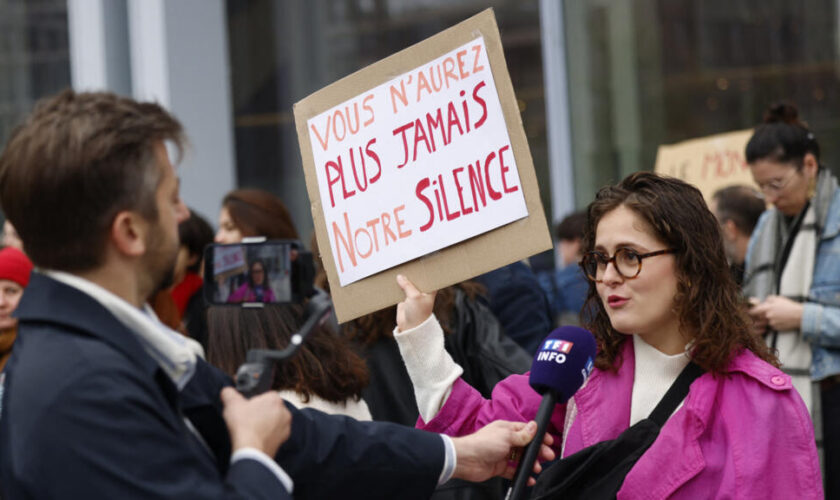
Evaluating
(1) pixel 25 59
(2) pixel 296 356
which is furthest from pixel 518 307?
(1) pixel 25 59

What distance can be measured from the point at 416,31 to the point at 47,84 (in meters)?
3.08

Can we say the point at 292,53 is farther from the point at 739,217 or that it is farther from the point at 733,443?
the point at 733,443

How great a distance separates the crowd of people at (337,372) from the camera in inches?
66.6

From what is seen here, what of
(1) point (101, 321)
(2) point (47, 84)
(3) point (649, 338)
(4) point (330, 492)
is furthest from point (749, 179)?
(2) point (47, 84)

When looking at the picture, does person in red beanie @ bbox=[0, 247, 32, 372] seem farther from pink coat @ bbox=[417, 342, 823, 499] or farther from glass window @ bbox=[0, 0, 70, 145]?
glass window @ bbox=[0, 0, 70, 145]

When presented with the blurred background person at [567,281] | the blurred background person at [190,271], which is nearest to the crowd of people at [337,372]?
the blurred background person at [190,271]

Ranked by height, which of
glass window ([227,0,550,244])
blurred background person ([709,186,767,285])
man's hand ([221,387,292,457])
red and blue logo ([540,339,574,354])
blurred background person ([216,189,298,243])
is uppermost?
glass window ([227,0,550,244])

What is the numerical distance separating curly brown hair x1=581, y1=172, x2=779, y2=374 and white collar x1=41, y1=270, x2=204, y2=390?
3.80 ft

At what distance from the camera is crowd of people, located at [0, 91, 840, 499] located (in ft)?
5.55

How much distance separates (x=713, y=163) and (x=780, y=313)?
2.03m

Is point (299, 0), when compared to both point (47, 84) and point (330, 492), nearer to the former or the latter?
point (47, 84)

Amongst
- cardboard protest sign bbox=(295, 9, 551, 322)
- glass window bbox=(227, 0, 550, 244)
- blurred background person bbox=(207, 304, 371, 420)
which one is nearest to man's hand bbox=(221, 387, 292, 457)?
cardboard protest sign bbox=(295, 9, 551, 322)

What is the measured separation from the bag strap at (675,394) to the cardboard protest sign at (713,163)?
357cm

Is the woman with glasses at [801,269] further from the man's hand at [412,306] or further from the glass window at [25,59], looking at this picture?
the glass window at [25,59]
